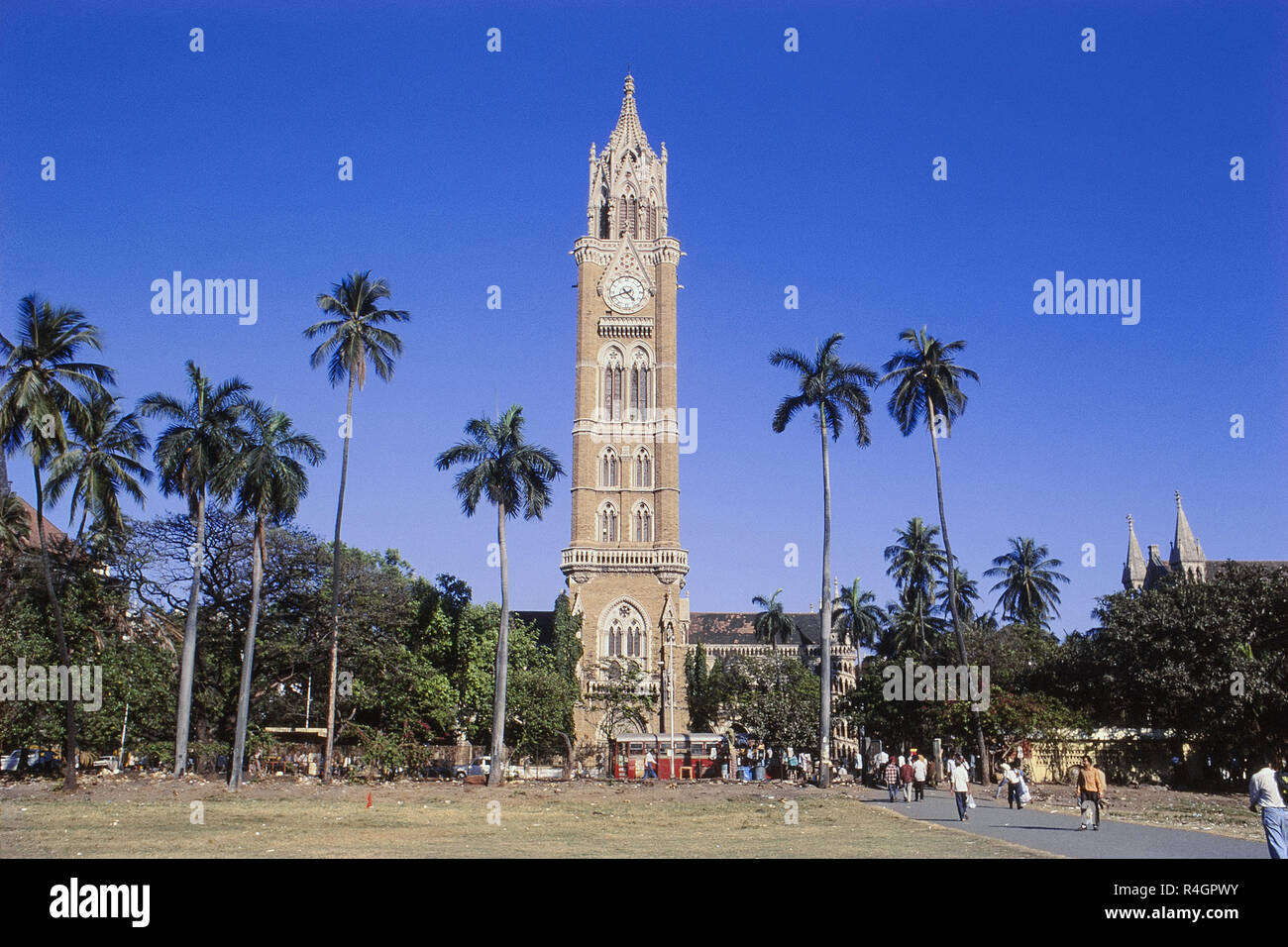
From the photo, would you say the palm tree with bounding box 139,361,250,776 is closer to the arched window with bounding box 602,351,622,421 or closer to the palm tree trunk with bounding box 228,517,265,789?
the palm tree trunk with bounding box 228,517,265,789

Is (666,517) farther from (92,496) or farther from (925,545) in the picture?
(92,496)

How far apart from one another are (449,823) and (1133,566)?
103 m

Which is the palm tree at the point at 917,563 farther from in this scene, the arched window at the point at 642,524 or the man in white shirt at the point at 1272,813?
the man in white shirt at the point at 1272,813

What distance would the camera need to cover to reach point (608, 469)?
7538 cm

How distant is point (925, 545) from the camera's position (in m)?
76.8

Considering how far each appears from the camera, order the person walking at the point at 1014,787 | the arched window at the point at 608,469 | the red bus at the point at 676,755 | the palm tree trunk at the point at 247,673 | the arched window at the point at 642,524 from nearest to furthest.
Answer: the person walking at the point at 1014,787
the palm tree trunk at the point at 247,673
the red bus at the point at 676,755
the arched window at the point at 642,524
the arched window at the point at 608,469

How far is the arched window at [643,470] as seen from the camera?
247ft

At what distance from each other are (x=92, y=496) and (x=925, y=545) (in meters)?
55.1

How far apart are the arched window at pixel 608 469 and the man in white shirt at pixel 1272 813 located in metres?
60.2

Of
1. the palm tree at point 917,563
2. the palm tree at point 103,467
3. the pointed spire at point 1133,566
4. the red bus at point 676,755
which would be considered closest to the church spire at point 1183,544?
the pointed spire at point 1133,566

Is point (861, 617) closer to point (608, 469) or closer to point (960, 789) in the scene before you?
point (608, 469)

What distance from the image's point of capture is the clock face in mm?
78188

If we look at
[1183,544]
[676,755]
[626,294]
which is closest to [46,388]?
[676,755]
